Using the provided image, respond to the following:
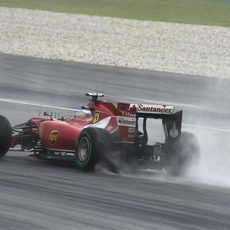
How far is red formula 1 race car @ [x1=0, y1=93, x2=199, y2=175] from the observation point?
10259mm

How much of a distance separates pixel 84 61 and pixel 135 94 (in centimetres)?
458

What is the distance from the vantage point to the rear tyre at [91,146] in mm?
9875

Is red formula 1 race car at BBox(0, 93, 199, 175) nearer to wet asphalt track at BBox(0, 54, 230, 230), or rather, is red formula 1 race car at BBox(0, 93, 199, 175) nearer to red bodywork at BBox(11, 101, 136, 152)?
red bodywork at BBox(11, 101, 136, 152)

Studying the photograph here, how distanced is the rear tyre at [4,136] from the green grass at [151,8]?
76.0ft

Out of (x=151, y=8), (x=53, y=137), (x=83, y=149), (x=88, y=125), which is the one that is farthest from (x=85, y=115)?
(x=151, y=8)

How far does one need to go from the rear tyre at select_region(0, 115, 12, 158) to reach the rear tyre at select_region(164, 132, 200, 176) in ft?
6.06

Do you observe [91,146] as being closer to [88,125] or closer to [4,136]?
[88,125]

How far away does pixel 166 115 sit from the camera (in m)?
10.6

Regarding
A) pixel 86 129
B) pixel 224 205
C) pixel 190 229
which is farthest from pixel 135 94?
pixel 190 229

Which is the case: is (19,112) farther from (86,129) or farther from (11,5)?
(11,5)

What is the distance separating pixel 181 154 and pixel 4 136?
207 centimetres

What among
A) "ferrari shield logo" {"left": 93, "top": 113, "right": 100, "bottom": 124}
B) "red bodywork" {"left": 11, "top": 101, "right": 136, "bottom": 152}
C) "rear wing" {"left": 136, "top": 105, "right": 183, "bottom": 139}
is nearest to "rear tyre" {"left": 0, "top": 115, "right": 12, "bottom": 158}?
"red bodywork" {"left": 11, "top": 101, "right": 136, "bottom": 152}

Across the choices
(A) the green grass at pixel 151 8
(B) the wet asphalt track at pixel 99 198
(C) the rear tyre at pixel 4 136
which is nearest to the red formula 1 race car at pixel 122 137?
(C) the rear tyre at pixel 4 136

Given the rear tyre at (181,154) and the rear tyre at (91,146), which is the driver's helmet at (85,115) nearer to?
the rear tyre at (91,146)
